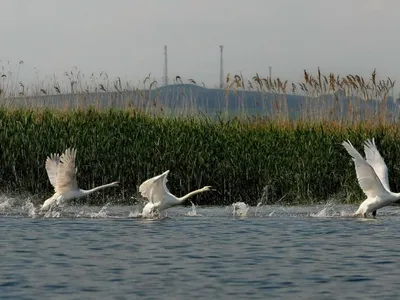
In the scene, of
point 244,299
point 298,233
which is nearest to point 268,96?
point 298,233

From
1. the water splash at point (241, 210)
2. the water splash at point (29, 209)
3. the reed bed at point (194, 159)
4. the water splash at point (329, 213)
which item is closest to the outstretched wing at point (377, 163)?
the water splash at point (329, 213)

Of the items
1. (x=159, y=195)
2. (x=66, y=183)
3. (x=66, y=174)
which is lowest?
(x=159, y=195)

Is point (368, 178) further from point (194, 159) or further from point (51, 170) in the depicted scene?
point (51, 170)

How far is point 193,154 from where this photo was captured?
23188 millimetres

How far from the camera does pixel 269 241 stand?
52.6 feet

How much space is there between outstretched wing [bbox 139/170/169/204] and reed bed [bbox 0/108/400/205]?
3.74m

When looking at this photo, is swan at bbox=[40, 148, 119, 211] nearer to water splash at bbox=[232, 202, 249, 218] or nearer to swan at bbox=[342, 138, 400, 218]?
water splash at bbox=[232, 202, 249, 218]

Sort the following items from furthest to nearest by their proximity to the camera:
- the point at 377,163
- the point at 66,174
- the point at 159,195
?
the point at 66,174 → the point at 377,163 → the point at 159,195

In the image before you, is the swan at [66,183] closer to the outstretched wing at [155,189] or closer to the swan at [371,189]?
the outstretched wing at [155,189]

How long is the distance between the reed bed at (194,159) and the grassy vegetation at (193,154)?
0.8 inches

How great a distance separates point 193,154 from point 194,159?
15cm

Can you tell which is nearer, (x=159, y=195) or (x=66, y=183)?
(x=159, y=195)

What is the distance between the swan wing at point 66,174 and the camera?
66.5ft

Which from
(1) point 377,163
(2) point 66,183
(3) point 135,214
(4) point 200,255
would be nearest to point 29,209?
(2) point 66,183
